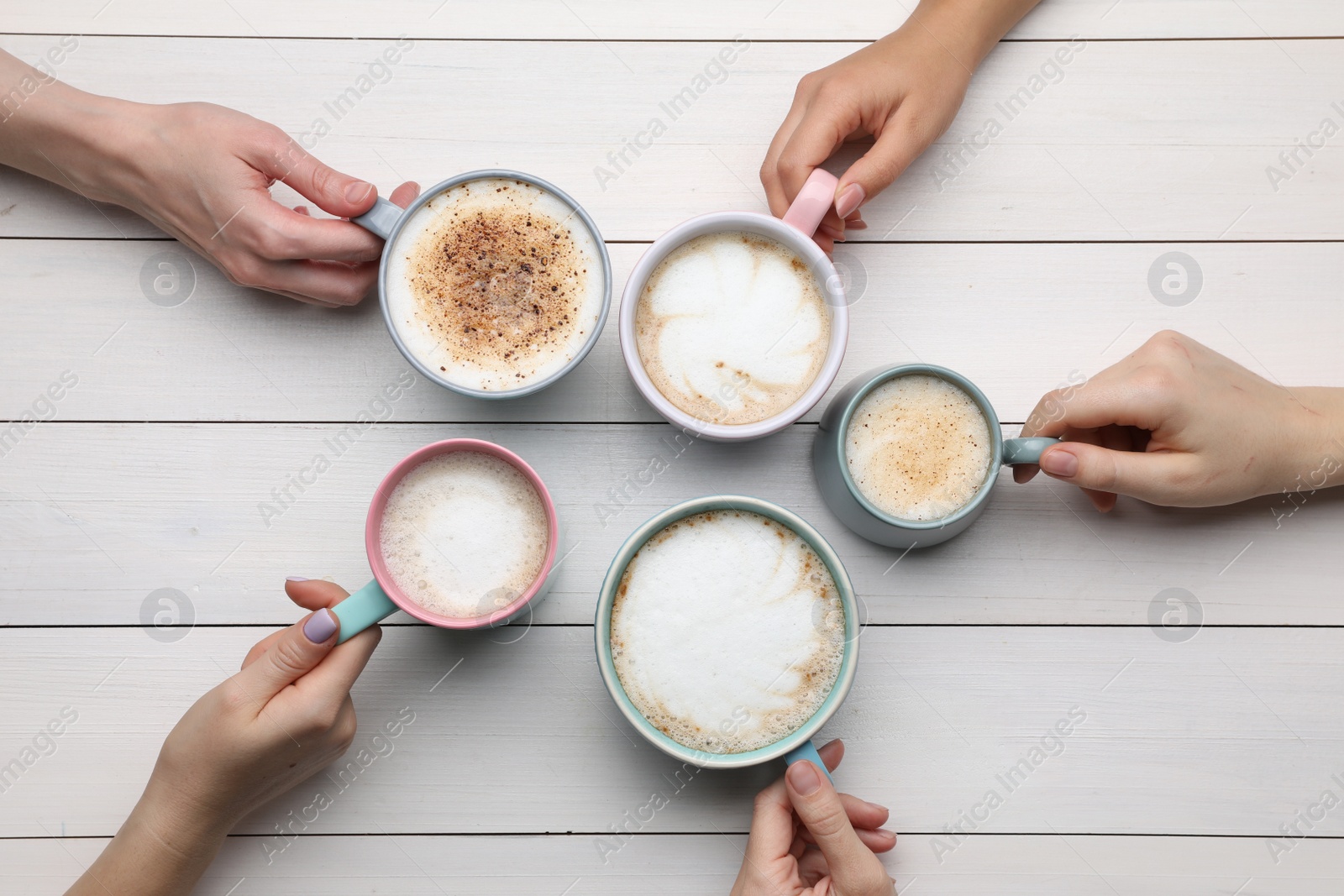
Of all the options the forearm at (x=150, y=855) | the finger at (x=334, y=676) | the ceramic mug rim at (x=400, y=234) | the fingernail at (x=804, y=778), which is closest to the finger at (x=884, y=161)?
the ceramic mug rim at (x=400, y=234)

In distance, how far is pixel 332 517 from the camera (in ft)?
3.59

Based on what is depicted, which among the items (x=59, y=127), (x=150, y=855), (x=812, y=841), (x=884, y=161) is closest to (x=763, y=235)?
(x=884, y=161)

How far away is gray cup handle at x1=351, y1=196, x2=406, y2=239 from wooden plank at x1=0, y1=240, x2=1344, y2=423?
148mm

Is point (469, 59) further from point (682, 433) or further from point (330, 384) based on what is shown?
point (682, 433)

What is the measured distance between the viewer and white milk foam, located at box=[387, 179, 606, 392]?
983 mm

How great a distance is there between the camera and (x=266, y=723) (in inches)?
35.2

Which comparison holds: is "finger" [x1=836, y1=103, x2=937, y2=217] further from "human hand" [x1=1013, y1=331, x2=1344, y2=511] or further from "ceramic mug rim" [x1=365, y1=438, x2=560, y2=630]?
"ceramic mug rim" [x1=365, y1=438, x2=560, y2=630]

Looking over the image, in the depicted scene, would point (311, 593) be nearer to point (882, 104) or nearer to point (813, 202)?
point (813, 202)

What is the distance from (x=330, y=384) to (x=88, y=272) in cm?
35

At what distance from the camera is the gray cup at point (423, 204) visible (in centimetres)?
94

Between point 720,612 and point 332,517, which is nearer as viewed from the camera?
point 720,612

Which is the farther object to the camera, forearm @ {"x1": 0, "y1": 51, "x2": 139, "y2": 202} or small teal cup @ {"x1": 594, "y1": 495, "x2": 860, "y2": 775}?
forearm @ {"x1": 0, "y1": 51, "x2": 139, "y2": 202}

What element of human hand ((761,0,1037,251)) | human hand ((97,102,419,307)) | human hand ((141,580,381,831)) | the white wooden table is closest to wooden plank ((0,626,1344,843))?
the white wooden table

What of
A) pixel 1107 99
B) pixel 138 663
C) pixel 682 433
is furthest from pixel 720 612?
pixel 1107 99
